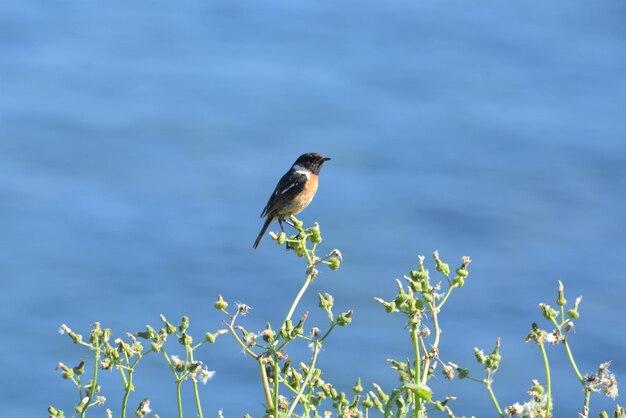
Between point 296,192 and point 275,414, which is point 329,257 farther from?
point 296,192

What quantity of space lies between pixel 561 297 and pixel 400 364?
376 millimetres

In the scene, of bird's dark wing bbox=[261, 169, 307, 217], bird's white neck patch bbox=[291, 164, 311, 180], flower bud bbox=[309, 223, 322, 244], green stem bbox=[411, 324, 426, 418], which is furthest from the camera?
bird's white neck patch bbox=[291, 164, 311, 180]

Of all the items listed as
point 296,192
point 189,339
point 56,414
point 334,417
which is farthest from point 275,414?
point 334,417

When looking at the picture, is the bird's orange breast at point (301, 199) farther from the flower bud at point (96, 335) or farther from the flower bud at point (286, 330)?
the flower bud at point (286, 330)

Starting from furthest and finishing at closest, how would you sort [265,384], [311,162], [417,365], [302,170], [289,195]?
[311,162] → [302,170] → [289,195] → [265,384] → [417,365]

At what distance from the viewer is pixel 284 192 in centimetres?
511

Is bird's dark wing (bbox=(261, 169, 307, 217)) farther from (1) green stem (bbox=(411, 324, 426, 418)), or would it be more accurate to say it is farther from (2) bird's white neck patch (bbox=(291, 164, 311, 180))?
(1) green stem (bbox=(411, 324, 426, 418))

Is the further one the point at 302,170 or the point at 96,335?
the point at 302,170

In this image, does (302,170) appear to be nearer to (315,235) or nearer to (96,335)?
(315,235)

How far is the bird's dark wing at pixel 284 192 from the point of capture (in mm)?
5102

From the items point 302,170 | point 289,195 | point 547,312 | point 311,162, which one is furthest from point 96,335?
point 311,162

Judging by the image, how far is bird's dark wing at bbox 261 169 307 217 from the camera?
5.10m

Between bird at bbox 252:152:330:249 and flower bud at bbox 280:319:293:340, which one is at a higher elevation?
bird at bbox 252:152:330:249

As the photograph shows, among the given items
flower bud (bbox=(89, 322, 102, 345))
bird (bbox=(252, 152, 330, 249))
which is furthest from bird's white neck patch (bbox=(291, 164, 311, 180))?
flower bud (bbox=(89, 322, 102, 345))
